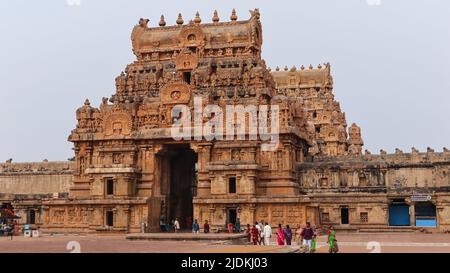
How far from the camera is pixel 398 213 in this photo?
161 feet

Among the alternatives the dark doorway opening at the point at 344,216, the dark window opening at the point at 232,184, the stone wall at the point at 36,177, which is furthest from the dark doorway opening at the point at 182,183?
the dark doorway opening at the point at 344,216

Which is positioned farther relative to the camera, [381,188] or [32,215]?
[32,215]

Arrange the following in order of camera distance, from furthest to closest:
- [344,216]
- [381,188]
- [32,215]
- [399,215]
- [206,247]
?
[32,215]
[381,188]
[344,216]
[399,215]
[206,247]

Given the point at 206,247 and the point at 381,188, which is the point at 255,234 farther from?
the point at 381,188

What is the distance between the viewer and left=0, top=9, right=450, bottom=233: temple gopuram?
1841 inches

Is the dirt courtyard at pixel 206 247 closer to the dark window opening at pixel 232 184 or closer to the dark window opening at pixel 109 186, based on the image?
the dark window opening at pixel 232 184

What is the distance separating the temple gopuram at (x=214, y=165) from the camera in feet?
153

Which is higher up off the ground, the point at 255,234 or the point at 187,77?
the point at 187,77

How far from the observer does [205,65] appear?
53.0 m

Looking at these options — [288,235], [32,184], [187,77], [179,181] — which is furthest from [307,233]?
[32,184]

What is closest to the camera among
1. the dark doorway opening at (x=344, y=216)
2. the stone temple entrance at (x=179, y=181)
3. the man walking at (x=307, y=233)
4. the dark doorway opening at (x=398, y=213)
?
the man walking at (x=307, y=233)

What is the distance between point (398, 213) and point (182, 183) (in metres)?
19.1
